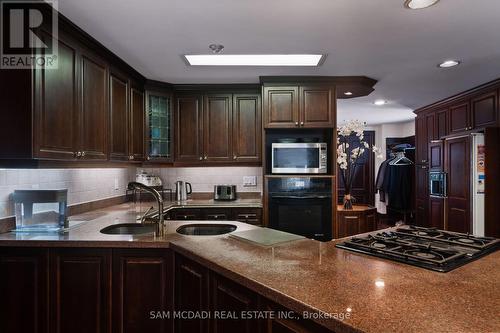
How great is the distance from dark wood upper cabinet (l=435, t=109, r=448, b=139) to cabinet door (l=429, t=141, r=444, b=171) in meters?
0.27

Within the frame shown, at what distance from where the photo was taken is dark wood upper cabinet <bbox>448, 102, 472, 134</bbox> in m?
3.90

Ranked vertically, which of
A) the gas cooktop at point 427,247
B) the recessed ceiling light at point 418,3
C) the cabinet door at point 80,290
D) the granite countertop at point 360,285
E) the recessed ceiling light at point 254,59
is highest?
the recessed ceiling light at point 254,59

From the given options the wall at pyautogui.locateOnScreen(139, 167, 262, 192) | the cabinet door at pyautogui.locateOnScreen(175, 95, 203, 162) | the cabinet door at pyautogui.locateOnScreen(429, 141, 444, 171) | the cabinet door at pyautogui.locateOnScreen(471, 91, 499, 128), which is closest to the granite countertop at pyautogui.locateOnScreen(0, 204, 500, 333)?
the cabinet door at pyautogui.locateOnScreen(175, 95, 203, 162)

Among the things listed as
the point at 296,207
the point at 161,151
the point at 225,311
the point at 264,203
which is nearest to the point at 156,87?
the point at 161,151

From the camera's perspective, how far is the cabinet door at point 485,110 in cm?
343

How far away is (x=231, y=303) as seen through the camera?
4.31 feet

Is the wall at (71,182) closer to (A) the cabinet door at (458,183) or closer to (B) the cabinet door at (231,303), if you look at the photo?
(B) the cabinet door at (231,303)

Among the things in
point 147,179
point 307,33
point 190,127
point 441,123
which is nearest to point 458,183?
point 441,123

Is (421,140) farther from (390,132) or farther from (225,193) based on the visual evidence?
(225,193)

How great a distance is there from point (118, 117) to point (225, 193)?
154 cm

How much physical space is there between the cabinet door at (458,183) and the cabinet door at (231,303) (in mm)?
3301

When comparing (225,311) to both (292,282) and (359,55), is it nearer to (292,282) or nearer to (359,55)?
(292,282)

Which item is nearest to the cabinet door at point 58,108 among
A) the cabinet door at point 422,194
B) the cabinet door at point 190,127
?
the cabinet door at point 190,127

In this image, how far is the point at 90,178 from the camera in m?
2.90
